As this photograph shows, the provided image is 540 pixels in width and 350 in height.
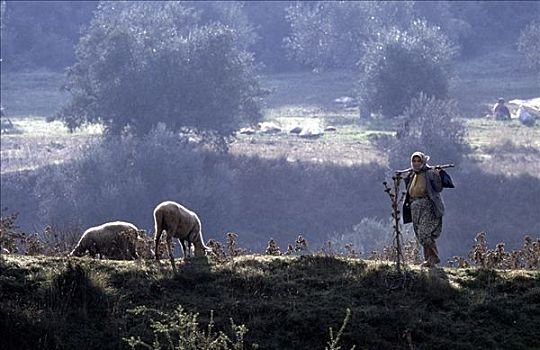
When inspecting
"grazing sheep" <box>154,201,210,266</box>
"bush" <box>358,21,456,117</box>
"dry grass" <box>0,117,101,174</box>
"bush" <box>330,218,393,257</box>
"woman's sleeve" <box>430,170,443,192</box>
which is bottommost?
"bush" <box>330,218,393,257</box>

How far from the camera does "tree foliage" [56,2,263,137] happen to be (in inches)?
2109

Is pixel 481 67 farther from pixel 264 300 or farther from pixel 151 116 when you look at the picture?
pixel 264 300

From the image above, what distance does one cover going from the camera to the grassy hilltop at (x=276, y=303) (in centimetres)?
966

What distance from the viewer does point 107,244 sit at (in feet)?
42.5

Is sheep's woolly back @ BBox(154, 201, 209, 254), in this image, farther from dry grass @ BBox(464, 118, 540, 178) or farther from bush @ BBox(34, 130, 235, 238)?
bush @ BBox(34, 130, 235, 238)

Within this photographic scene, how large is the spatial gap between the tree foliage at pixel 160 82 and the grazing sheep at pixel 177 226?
39.1 m

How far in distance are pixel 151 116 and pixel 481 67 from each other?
2709 cm

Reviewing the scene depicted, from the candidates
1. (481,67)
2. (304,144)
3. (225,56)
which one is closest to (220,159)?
(304,144)

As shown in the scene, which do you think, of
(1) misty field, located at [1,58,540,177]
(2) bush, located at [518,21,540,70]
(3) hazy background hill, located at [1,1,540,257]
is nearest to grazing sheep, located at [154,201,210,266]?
(3) hazy background hill, located at [1,1,540,257]

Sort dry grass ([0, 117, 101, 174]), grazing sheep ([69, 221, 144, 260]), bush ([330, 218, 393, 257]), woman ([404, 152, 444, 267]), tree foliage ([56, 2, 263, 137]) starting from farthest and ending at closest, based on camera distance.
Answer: tree foliage ([56, 2, 263, 137]), dry grass ([0, 117, 101, 174]), bush ([330, 218, 393, 257]), grazing sheep ([69, 221, 144, 260]), woman ([404, 152, 444, 267])

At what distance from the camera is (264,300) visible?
1038cm

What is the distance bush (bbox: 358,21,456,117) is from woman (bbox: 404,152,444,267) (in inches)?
1749

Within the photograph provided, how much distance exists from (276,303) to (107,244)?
3.51 meters

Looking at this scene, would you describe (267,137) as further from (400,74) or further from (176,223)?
(176,223)
